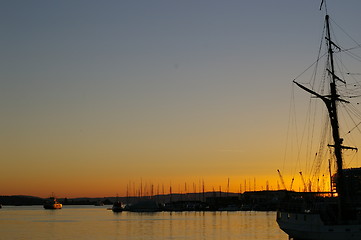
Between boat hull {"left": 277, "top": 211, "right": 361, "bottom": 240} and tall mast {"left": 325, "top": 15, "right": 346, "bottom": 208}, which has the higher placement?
tall mast {"left": 325, "top": 15, "right": 346, "bottom": 208}

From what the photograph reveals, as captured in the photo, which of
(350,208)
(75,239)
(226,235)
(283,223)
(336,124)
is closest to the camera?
(350,208)

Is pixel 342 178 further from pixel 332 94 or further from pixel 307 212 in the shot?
pixel 332 94

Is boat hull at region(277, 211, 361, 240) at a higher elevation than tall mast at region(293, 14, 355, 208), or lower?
lower

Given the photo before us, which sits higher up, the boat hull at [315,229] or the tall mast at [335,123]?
the tall mast at [335,123]

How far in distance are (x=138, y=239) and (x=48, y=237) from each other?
790 inches

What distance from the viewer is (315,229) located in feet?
267

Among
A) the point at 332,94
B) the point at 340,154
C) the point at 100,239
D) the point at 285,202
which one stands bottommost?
the point at 100,239

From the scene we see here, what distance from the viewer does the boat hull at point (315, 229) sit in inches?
3046

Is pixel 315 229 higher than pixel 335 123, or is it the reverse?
pixel 335 123

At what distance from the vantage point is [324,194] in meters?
100

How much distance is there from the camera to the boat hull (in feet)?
254

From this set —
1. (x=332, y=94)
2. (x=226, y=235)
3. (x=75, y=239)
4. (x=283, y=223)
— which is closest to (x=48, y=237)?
(x=75, y=239)

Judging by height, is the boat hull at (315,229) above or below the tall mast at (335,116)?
below

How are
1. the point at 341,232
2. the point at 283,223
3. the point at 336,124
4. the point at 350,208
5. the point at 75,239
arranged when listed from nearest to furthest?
the point at 341,232
the point at 350,208
the point at 336,124
the point at 283,223
the point at 75,239
